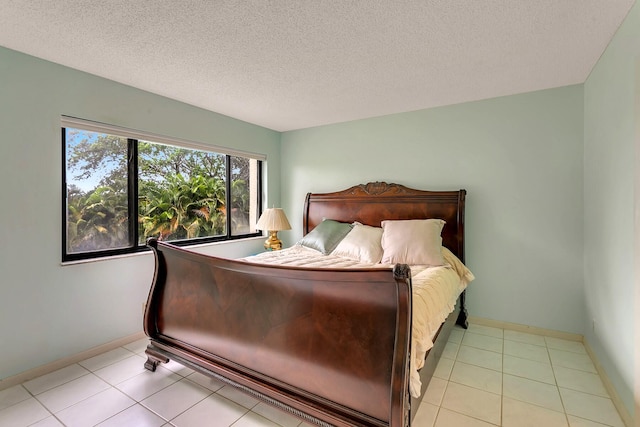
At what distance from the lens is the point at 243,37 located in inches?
75.9

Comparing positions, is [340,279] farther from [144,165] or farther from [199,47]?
[144,165]

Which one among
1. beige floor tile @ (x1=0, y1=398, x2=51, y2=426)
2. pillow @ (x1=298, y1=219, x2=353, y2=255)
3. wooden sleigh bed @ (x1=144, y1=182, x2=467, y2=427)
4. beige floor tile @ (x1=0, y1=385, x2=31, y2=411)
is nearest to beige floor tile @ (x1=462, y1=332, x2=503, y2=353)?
wooden sleigh bed @ (x1=144, y1=182, x2=467, y2=427)

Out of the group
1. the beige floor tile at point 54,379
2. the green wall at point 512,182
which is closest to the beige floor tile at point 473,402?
the green wall at point 512,182

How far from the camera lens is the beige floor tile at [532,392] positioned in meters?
1.87

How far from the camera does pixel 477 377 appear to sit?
216 cm

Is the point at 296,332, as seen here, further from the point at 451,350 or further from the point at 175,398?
the point at 451,350

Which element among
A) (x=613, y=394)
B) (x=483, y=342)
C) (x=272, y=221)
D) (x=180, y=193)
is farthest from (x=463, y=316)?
(x=180, y=193)

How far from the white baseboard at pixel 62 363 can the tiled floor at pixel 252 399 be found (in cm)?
5

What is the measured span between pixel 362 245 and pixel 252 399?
5.50 ft

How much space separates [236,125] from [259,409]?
3.13 m

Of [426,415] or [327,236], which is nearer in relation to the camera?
[426,415]

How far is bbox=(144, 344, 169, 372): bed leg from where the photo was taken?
2.13 meters

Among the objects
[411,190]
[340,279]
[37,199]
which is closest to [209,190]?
[37,199]

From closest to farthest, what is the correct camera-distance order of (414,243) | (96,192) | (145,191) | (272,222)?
(96,192), (414,243), (145,191), (272,222)
